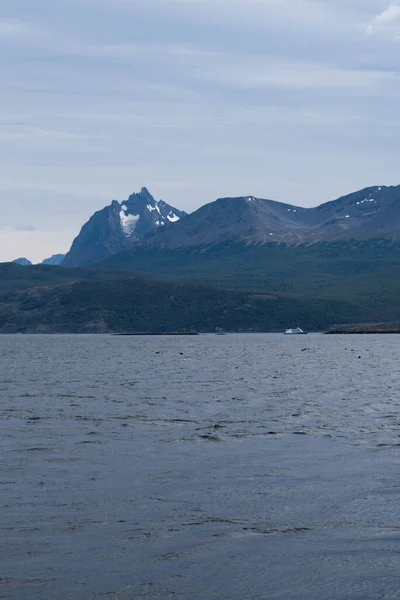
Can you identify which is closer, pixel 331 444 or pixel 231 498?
pixel 231 498

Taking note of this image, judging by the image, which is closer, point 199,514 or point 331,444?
point 199,514

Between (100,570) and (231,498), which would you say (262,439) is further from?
(100,570)

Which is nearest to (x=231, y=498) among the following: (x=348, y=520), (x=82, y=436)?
(x=348, y=520)

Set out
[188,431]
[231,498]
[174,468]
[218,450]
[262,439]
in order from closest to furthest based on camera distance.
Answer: [231,498] → [174,468] → [218,450] → [262,439] → [188,431]

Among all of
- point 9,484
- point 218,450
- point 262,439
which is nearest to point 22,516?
point 9,484

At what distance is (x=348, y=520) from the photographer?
31984mm

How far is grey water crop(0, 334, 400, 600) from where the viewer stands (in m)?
25.2

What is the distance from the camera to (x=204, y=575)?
1010 inches

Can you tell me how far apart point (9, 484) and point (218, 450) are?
13.9 m

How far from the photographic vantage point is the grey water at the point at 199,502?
25.2 meters

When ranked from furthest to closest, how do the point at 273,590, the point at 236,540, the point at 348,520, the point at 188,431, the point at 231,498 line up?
the point at 188,431
the point at 231,498
the point at 348,520
the point at 236,540
the point at 273,590

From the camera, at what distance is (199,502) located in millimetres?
34688

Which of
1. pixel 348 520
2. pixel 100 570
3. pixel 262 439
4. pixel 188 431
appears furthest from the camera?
pixel 188 431

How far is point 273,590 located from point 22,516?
456 inches
